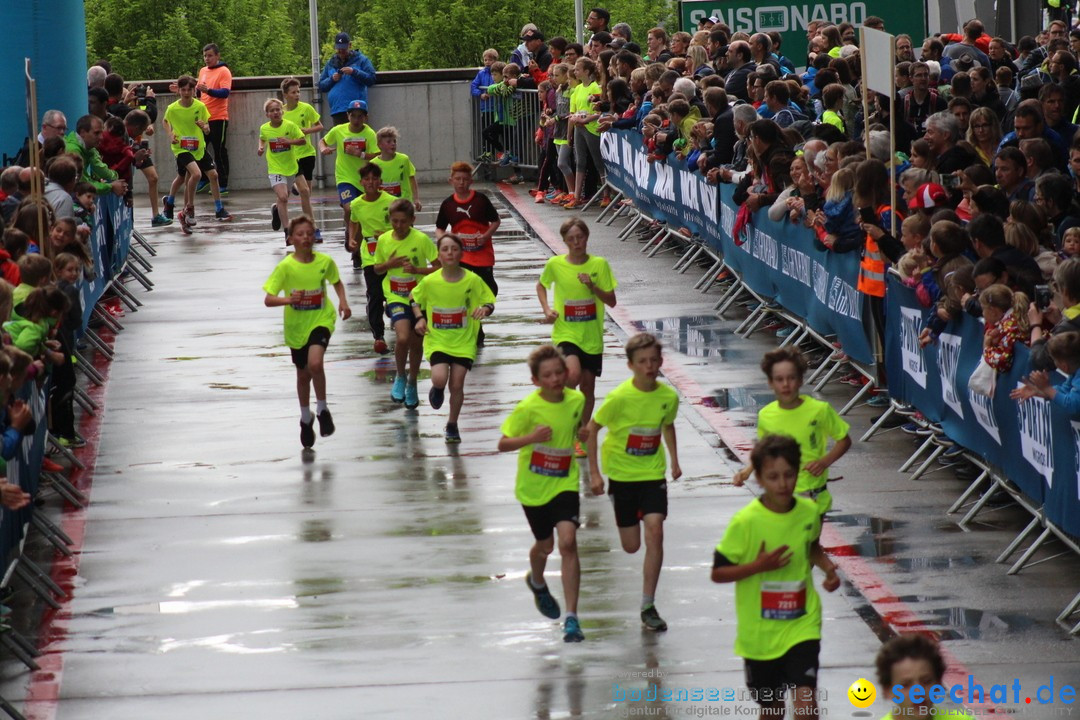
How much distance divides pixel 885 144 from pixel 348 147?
27.1 feet

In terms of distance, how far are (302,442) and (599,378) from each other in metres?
3.17

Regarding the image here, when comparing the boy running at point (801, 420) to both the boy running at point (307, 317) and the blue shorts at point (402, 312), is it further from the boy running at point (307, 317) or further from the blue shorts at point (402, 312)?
the blue shorts at point (402, 312)

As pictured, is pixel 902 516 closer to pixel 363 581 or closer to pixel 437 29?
pixel 363 581

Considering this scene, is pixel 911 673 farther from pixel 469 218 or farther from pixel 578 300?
pixel 469 218

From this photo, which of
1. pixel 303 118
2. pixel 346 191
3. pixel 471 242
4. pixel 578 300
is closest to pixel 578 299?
pixel 578 300

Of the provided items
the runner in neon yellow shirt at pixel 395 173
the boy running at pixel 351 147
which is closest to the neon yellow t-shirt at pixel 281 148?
the boy running at pixel 351 147

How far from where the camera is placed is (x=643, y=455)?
9.40m

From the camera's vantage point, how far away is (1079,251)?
11.0 m

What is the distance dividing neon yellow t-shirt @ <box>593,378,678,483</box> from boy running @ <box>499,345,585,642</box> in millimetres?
202

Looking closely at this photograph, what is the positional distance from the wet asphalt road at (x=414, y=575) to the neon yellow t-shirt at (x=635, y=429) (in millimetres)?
884

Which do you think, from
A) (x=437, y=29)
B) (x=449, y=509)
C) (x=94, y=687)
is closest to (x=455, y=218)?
(x=449, y=509)

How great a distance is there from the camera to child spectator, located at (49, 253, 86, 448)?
1280cm

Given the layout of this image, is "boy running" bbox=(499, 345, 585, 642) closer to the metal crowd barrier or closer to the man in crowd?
the metal crowd barrier

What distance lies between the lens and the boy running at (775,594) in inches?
282
